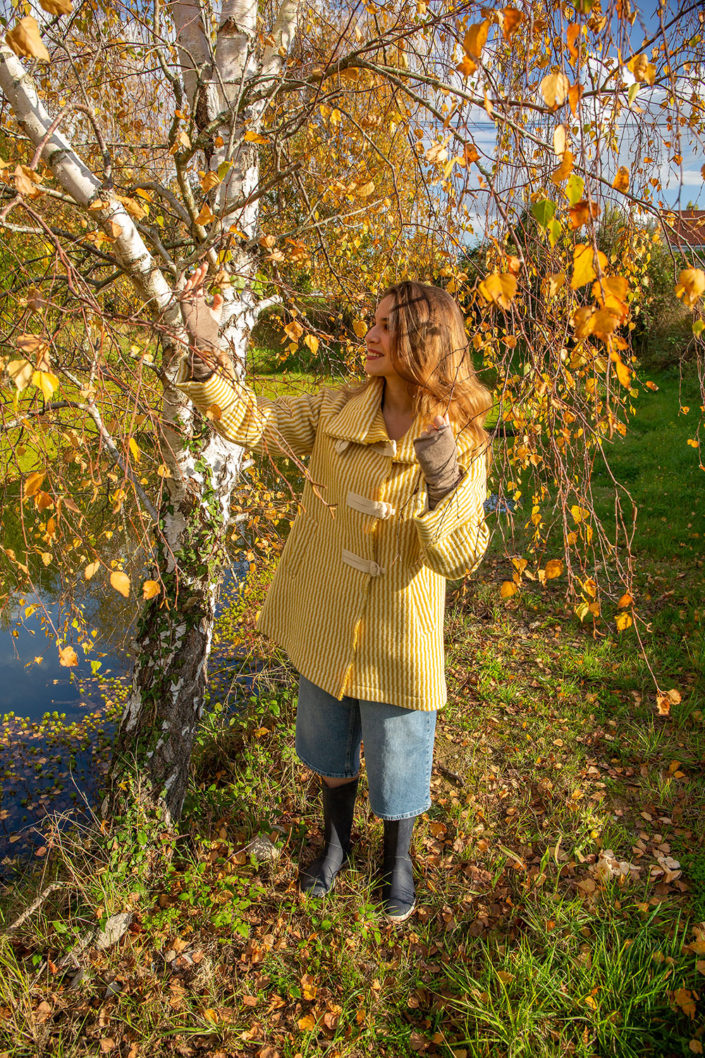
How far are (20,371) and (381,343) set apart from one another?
1.03 metres

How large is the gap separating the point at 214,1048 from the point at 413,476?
1815 mm

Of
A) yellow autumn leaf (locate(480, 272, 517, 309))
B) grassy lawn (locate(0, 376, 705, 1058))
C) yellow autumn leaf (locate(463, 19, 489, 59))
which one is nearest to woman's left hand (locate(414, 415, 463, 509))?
yellow autumn leaf (locate(480, 272, 517, 309))

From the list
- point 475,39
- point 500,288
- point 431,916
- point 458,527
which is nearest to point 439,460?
point 458,527

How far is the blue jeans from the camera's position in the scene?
6.73ft

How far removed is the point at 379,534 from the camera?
196 cm

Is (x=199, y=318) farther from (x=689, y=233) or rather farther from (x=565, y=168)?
(x=689, y=233)

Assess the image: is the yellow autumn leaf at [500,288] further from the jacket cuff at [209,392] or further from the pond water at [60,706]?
the pond water at [60,706]

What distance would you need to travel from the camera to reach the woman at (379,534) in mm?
1833

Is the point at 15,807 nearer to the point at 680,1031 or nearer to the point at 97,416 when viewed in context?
the point at 97,416

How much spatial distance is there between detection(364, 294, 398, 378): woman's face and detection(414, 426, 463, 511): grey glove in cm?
39

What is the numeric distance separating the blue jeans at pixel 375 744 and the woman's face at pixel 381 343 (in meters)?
1.03

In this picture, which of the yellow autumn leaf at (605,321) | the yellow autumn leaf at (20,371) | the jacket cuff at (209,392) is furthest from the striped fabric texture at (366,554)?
the yellow autumn leaf at (605,321)

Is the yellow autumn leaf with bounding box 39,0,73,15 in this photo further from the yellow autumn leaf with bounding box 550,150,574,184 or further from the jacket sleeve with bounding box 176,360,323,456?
the yellow autumn leaf with bounding box 550,150,574,184

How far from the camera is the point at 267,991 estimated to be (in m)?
2.12
